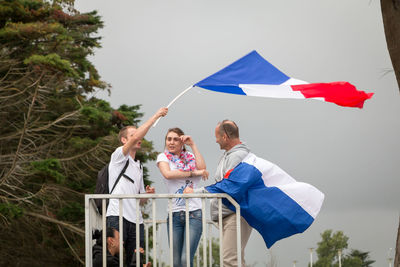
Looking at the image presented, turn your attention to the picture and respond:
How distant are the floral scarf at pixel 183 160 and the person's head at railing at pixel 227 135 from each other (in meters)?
0.34

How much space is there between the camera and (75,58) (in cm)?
1966

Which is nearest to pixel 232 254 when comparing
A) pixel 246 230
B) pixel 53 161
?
pixel 246 230

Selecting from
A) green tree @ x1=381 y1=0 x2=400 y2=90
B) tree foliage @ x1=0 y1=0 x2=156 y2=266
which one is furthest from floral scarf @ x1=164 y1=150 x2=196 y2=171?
tree foliage @ x1=0 y1=0 x2=156 y2=266

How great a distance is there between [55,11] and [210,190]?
14.5m

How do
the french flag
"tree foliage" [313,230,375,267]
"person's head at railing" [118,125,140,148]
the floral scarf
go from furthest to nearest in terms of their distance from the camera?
"tree foliage" [313,230,375,267], the french flag, the floral scarf, "person's head at railing" [118,125,140,148]

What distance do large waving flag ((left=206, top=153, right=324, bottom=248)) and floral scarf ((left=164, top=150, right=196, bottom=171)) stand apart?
0.38m

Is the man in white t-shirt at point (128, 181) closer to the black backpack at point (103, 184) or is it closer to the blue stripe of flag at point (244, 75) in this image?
the black backpack at point (103, 184)

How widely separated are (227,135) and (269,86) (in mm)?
1549

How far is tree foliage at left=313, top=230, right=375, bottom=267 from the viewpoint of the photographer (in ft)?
192

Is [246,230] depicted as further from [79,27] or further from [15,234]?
[79,27]

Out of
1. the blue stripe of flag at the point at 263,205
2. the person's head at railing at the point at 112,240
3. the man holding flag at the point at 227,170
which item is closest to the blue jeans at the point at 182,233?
the man holding flag at the point at 227,170

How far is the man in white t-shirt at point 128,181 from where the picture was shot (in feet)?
21.2

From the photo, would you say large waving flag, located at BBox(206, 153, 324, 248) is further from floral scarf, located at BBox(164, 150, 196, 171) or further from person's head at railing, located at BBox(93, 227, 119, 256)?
person's head at railing, located at BBox(93, 227, 119, 256)

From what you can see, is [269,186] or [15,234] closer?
[269,186]
